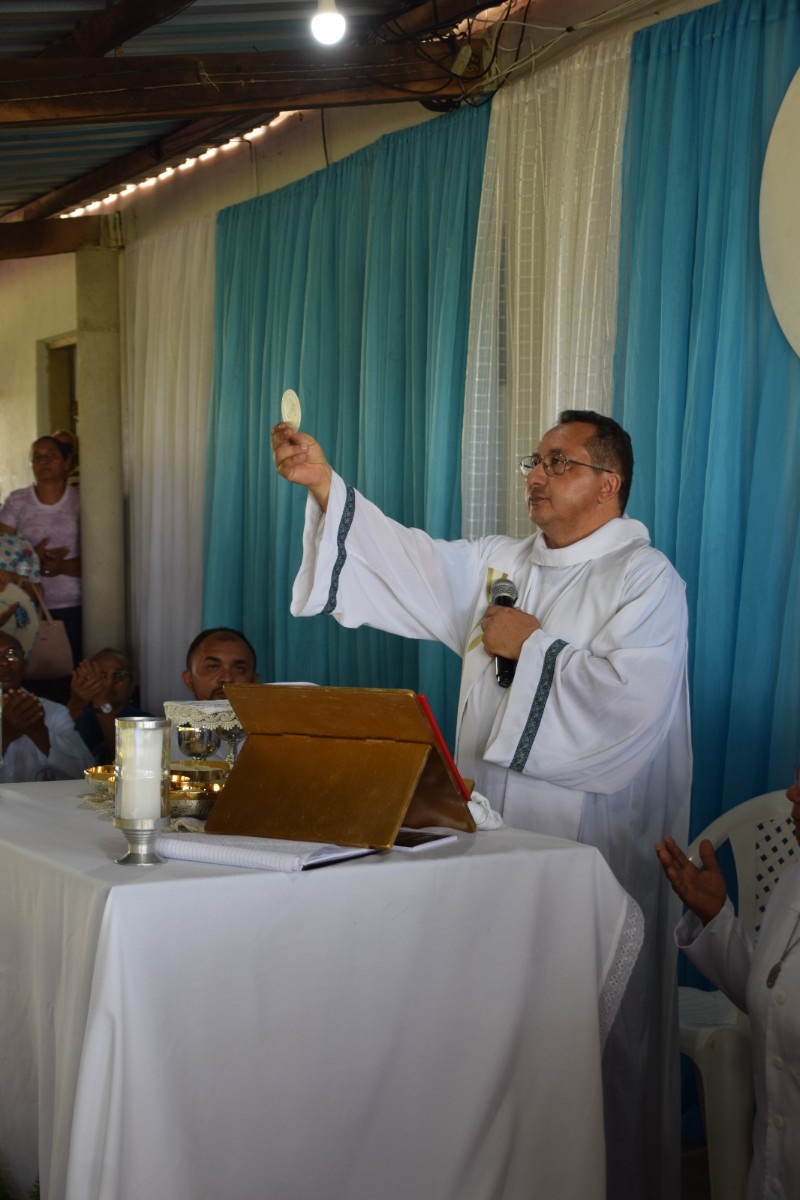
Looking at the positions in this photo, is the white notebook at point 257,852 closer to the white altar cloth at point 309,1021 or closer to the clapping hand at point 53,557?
the white altar cloth at point 309,1021

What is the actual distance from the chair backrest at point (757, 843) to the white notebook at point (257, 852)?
136 cm

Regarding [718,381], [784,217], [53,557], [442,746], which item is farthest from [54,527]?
[442,746]

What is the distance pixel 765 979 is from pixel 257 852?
1017 millimetres

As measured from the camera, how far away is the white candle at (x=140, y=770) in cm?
228

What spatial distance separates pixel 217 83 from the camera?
540cm

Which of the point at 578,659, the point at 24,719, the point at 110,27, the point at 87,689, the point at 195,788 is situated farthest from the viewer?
the point at 87,689

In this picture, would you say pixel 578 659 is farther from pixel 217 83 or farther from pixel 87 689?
pixel 87 689

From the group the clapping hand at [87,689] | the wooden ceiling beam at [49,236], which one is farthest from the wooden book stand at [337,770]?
the wooden ceiling beam at [49,236]

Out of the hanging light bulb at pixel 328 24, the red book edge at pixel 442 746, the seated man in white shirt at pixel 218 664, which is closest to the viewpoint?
the red book edge at pixel 442 746

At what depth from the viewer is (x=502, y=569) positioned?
152 inches

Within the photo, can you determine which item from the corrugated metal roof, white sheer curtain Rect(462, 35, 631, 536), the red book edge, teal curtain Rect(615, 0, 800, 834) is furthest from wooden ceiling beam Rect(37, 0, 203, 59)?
the red book edge

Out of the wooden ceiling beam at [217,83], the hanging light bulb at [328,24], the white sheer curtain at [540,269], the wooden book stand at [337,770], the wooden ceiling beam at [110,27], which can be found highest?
the wooden ceiling beam at [110,27]

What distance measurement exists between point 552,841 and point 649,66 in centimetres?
281

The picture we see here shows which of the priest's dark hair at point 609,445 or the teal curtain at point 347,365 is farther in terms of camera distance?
the teal curtain at point 347,365
